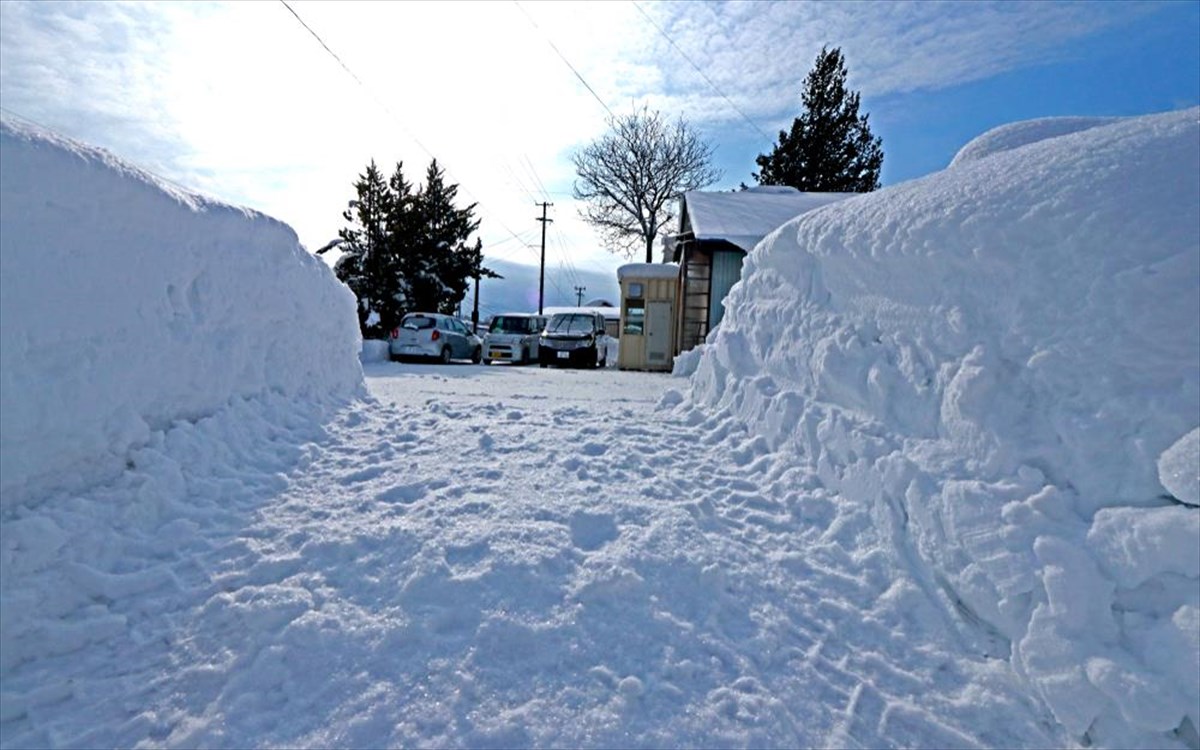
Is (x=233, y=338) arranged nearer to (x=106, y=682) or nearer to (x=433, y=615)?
(x=106, y=682)

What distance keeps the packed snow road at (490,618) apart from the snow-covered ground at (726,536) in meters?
0.02

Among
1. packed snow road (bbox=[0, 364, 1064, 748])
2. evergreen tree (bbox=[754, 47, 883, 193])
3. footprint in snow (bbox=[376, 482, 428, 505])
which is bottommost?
packed snow road (bbox=[0, 364, 1064, 748])

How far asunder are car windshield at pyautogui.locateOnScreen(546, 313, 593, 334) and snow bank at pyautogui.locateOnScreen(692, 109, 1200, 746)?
475 inches

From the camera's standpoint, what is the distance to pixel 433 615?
2652 mm

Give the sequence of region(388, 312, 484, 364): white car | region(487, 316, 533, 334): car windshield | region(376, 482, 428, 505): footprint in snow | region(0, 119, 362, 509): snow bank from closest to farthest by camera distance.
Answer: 1. region(0, 119, 362, 509): snow bank
2. region(376, 482, 428, 505): footprint in snow
3. region(388, 312, 484, 364): white car
4. region(487, 316, 533, 334): car windshield

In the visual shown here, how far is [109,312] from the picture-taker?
3449 mm

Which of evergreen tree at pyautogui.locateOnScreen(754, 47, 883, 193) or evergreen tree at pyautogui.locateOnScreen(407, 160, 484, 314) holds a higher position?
evergreen tree at pyautogui.locateOnScreen(754, 47, 883, 193)

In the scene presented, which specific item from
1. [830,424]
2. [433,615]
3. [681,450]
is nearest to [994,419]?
[830,424]

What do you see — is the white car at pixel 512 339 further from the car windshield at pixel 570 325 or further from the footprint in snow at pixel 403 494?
the footprint in snow at pixel 403 494

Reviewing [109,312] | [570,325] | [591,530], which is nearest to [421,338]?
[570,325]

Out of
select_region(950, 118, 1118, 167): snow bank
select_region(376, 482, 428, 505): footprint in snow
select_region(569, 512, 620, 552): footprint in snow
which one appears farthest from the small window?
select_region(569, 512, 620, 552): footprint in snow

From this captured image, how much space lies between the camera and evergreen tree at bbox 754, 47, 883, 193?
27.9m

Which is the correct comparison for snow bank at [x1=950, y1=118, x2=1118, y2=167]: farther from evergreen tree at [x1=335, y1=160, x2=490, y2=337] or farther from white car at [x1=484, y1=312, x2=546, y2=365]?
evergreen tree at [x1=335, y1=160, x2=490, y2=337]

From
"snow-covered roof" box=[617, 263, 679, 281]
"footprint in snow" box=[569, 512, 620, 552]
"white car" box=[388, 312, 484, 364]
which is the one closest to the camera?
"footprint in snow" box=[569, 512, 620, 552]
